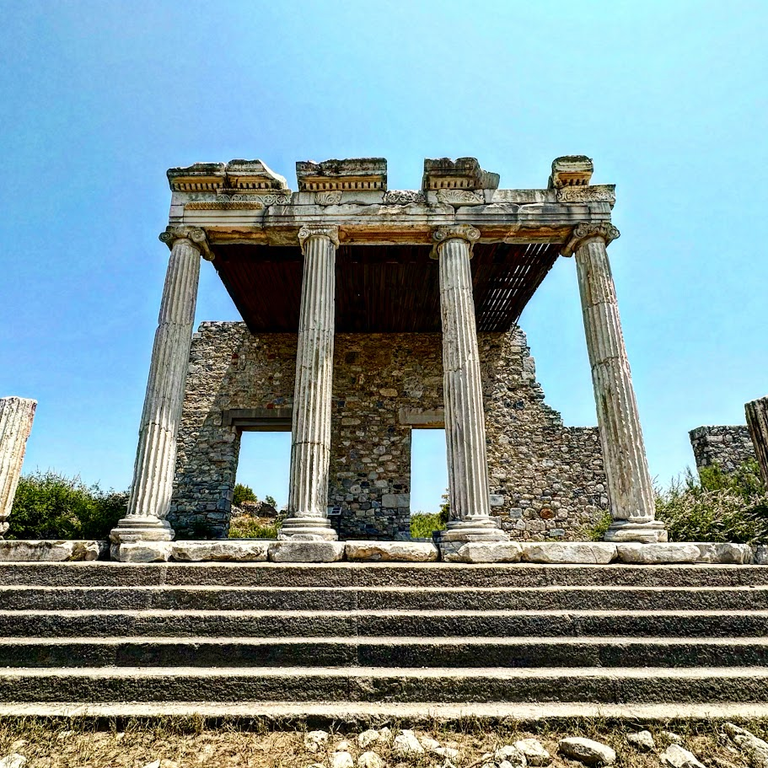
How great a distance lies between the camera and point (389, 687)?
10.4ft

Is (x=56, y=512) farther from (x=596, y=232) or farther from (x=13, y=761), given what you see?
(x=596, y=232)

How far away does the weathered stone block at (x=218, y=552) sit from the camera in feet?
15.1

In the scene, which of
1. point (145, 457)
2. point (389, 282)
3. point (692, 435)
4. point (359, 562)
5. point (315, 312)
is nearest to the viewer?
point (359, 562)

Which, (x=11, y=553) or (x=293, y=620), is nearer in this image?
(x=293, y=620)

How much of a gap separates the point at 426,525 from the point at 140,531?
8.65 meters

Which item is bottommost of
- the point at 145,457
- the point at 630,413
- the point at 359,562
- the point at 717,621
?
the point at 717,621

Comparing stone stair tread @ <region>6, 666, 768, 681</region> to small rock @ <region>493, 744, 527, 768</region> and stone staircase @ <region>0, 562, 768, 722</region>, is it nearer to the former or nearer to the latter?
stone staircase @ <region>0, 562, 768, 722</region>

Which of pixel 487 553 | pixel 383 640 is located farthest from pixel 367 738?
pixel 487 553

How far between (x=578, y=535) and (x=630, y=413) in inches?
174

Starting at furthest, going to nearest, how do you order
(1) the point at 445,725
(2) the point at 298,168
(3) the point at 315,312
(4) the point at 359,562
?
(2) the point at 298,168 → (3) the point at 315,312 → (4) the point at 359,562 → (1) the point at 445,725

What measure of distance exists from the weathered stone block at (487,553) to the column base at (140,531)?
321 centimetres

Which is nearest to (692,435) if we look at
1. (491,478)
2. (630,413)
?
(491,478)

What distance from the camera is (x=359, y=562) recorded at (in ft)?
14.7

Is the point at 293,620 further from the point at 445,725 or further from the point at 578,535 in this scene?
the point at 578,535
